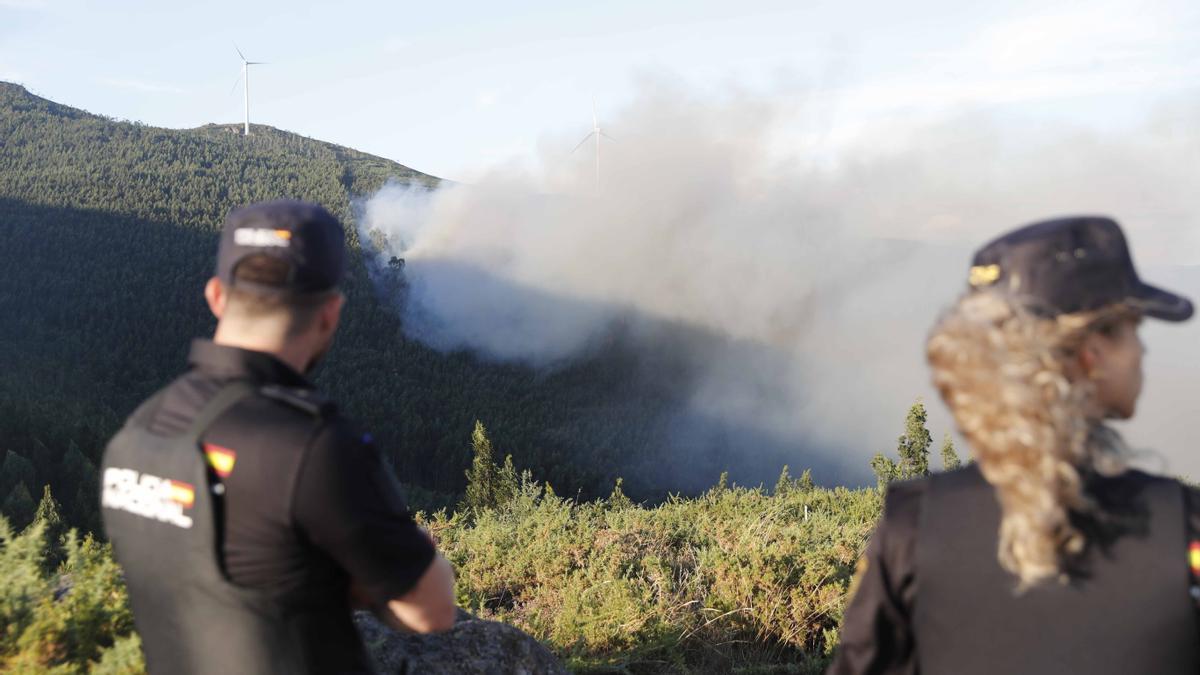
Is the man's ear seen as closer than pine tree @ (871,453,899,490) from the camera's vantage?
Yes

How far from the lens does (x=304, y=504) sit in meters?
2.28

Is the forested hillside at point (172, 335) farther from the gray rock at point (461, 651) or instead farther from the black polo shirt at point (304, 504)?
the black polo shirt at point (304, 504)

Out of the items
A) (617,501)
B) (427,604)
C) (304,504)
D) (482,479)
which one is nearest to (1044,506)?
(427,604)

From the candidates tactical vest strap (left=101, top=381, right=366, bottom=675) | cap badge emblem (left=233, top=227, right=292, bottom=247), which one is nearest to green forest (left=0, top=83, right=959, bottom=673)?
tactical vest strap (left=101, top=381, right=366, bottom=675)

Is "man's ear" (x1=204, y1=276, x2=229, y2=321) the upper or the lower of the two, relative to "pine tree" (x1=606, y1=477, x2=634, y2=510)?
upper

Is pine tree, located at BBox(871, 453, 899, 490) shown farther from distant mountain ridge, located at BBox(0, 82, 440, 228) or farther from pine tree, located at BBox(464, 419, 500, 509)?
distant mountain ridge, located at BBox(0, 82, 440, 228)

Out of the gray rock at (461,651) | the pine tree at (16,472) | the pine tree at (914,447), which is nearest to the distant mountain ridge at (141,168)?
the pine tree at (16,472)

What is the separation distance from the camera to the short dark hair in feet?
8.16

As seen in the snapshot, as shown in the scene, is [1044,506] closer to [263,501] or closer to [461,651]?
[263,501]

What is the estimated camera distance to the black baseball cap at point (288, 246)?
2.49 m

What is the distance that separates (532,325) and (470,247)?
43.2 feet

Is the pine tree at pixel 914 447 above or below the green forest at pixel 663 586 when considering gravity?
below

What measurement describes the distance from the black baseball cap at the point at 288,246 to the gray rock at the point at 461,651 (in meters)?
1.95

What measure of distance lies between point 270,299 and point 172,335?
4476 inches
